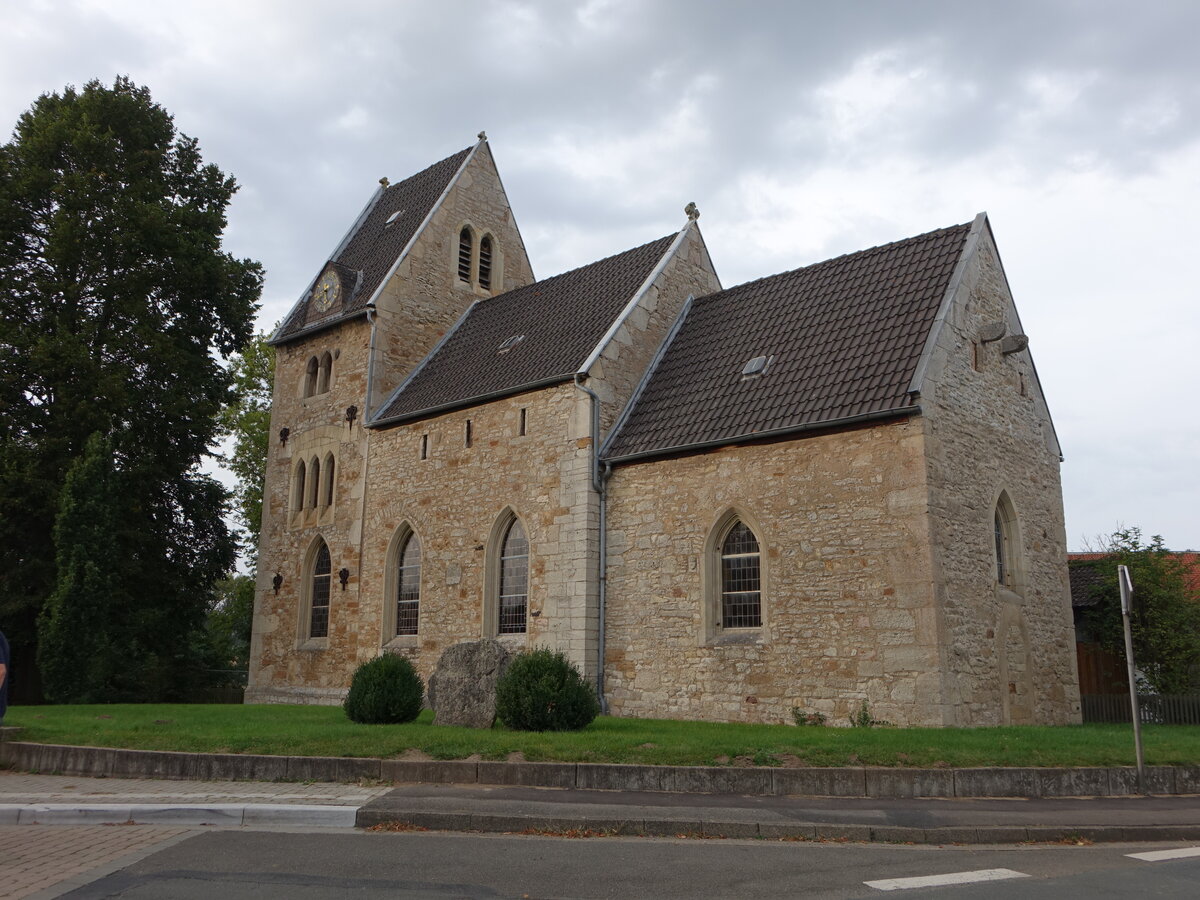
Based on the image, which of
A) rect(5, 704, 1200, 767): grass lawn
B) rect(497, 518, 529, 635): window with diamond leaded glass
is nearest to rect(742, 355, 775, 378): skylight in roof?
rect(497, 518, 529, 635): window with diamond leaded glass

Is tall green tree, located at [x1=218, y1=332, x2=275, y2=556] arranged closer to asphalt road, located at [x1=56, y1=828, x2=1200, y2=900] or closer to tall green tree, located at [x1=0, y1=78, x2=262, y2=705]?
tall green tree, located at [x1=0, y1=78, x2=262, y2=705]

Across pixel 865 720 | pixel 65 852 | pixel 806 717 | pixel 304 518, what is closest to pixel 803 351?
pixel 806 717

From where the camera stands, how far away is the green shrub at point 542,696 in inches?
539

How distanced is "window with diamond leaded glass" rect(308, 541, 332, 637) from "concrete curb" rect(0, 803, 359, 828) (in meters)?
15.2

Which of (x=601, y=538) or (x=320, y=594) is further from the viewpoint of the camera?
(x=320, y=594)

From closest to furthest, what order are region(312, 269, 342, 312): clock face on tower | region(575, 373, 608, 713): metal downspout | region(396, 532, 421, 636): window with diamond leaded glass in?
region(575, 373, 608, 713): metal downspout
region(396, 532, 421, 636): window with diamond leaded glass
region(312, 269, 342, 312): clock face on tower

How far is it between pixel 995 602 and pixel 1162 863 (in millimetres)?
9049

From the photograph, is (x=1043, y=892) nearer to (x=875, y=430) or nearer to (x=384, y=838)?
(x=384, y=838)

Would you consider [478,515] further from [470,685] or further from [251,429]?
[251,429]

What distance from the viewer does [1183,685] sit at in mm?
21609

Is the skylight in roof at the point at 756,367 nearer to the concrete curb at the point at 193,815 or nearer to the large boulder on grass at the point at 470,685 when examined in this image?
the large boulder on grass at the point at 470,685

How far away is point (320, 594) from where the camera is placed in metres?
24.9

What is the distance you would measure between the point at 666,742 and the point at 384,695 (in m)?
5.15

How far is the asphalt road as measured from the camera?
21.6 ft
